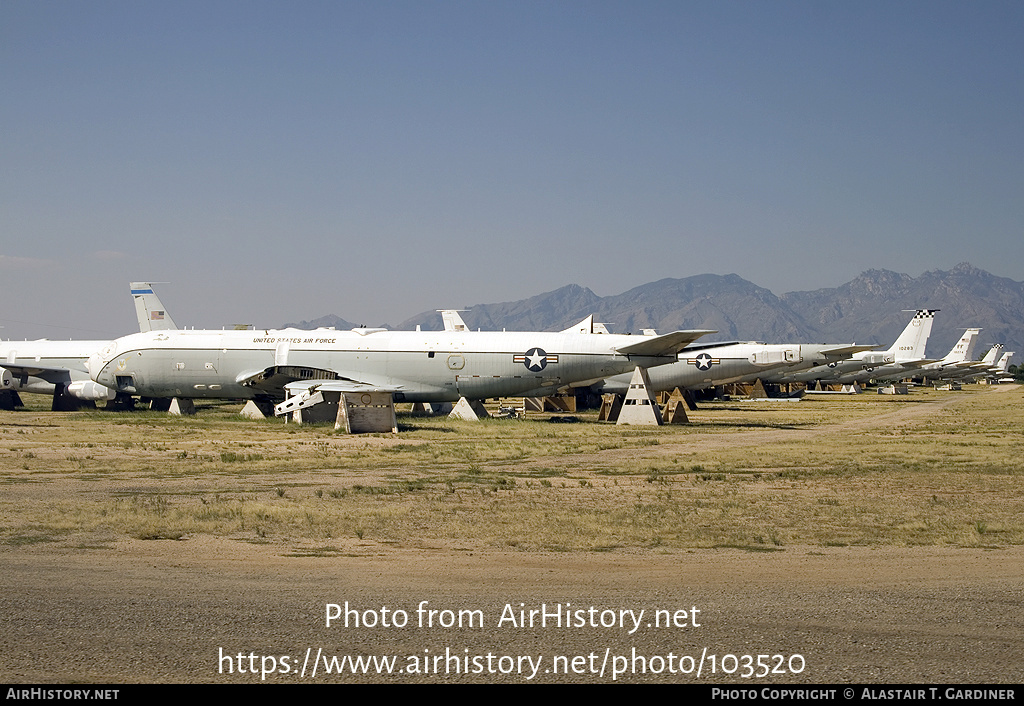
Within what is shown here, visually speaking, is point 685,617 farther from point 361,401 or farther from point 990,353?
point 990,353

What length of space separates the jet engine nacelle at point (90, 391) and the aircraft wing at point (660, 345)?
27.4 m

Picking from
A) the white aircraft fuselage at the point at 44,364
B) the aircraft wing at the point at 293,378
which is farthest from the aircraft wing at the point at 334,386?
the white aircraft fuselage at the point at 44,364

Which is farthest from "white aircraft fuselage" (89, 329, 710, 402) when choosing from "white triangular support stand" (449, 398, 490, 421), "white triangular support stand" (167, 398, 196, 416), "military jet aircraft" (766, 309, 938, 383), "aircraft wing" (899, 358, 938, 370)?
"aircraft wing" (899, 358, 938, 370)

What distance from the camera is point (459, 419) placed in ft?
145

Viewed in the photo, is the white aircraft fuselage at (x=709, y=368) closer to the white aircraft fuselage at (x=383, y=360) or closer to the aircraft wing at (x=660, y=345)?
the aircraft wing at (x=660, y=345)

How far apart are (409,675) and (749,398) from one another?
82.7m

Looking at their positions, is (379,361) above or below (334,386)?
above

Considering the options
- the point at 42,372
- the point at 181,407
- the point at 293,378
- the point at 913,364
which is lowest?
the point at 181,407

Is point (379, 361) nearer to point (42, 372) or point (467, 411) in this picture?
point (467, 411)

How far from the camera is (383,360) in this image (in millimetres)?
42844

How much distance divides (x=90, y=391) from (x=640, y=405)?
96.5ft

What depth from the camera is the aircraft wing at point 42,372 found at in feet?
182

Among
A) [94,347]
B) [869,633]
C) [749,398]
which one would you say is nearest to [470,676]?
[869,633]

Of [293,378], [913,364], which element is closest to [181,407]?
[293,378]
